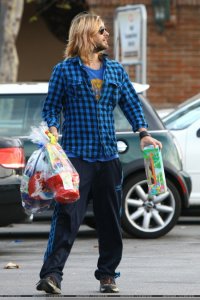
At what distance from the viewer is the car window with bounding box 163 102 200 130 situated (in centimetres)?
1437

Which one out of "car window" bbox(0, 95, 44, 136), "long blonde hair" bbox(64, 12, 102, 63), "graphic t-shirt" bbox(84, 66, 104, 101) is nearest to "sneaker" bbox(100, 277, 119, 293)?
"graphic t-shirt" bbox(84, 66, 104, 101)

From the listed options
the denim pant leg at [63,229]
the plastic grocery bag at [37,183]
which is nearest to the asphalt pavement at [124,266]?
the denim pant leg at [63,229]

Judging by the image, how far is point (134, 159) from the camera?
12.8 metres

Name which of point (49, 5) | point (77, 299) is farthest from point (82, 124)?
point (49, 5)

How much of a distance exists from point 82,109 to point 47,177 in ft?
1.64

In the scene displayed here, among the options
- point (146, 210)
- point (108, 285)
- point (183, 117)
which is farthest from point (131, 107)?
point (183, 117)

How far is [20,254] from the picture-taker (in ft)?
37.6

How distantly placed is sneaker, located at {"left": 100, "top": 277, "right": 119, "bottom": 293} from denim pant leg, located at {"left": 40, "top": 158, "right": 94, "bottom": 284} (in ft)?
1.03

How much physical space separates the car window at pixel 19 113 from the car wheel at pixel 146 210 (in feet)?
3.78

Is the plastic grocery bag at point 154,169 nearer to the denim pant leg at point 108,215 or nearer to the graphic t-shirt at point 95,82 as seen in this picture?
the denim pant leg at point 108,215

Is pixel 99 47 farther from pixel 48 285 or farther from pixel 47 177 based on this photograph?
pixel 48 285

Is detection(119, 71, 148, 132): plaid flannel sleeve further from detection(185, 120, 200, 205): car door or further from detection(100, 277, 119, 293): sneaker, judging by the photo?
detection(185, 120, 200, 205): car door

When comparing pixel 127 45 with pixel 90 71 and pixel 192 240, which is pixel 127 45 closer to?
pixel 192 240

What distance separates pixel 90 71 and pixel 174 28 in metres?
15.1
